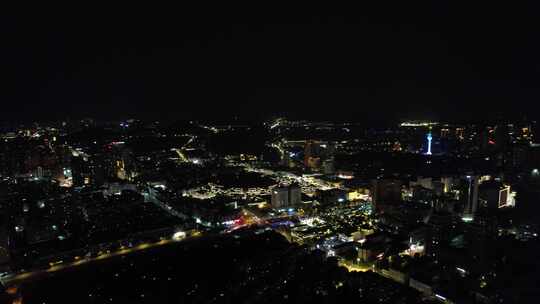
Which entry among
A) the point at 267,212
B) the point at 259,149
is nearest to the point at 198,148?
the point at 259,149

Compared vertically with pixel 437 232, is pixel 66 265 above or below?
below

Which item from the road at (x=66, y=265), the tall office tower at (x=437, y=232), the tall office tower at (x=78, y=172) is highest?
the tall office tower at (x=78, y=172)

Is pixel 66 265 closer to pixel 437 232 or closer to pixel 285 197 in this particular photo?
pixel 285 197

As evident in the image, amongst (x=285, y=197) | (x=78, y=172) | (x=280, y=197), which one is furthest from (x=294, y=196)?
(x=78, y=172)

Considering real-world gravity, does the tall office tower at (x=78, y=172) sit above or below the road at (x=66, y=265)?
above

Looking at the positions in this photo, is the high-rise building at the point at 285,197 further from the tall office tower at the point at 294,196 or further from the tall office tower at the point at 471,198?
the tall office tower at the point at 471,198

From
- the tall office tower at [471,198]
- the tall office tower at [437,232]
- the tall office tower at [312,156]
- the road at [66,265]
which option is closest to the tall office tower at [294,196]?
the tall office tower at [437,232]

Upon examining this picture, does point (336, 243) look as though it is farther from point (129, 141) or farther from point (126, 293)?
point (129, 141)

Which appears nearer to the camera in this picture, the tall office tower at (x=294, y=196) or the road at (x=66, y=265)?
the road at (x=66, y=265)
